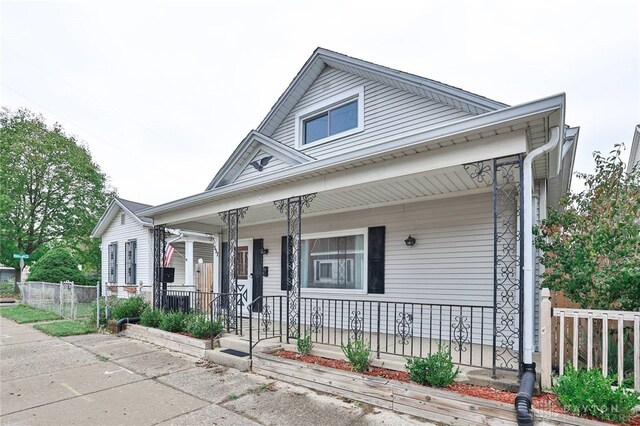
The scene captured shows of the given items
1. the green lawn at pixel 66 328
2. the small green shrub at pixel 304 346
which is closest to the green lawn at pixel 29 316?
the green lawn at pixel 66 328

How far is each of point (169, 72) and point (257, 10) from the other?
494 cm

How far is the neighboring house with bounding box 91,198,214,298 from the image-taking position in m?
13.4

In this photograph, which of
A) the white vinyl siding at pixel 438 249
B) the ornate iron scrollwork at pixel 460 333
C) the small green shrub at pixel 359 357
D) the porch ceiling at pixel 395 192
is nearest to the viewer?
the ornate iron scrollwork at pixel 460 333

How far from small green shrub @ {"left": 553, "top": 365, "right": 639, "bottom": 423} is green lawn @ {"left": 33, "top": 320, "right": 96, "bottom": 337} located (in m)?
9.45

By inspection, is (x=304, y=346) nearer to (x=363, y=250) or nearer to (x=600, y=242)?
(x=363, y=250)

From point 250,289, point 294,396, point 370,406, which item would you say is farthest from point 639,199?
point 250,289

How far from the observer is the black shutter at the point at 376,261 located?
6785mm

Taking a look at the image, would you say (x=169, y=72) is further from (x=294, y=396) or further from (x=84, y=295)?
(x=294, y=396)

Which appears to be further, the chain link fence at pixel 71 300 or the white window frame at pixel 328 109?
the chain link fence at pixel 71 300

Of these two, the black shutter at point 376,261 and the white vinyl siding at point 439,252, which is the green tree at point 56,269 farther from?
the black shutter at point 376,261

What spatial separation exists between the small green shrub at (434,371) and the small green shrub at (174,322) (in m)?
5.01

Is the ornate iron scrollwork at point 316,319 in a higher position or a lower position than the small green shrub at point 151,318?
higher

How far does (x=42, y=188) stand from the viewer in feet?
65.7

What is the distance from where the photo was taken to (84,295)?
1074cm
